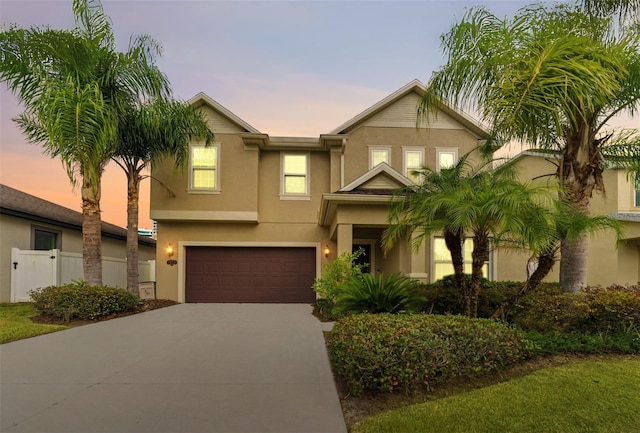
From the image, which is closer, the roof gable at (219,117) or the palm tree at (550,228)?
→ the palm tree at (550,228)

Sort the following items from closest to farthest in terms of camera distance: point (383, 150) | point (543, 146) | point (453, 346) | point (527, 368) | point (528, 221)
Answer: point (453, 346) → point (527, 368) → point (528, 221) → point (543, 146) → point (383, 150)

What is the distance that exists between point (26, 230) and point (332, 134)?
1137cm

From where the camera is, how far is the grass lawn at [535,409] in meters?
3.46

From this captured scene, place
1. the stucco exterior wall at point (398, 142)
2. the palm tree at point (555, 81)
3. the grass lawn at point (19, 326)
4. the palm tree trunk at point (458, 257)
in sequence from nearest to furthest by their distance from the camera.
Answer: the palm tree at point (555, 81), the palm tree trunk at point (458, 257), the grass lawn at point (19, 326), the stucco exterior wall at point (398, 142)

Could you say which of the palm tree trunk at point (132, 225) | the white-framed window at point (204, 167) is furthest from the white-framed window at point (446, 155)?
the palm tree trunk at point (132, 225)

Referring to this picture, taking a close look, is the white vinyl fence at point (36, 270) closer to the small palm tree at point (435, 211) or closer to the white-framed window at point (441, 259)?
the small palm tree at point (435, 211)

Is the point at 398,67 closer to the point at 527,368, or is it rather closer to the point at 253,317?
the point at 253,317

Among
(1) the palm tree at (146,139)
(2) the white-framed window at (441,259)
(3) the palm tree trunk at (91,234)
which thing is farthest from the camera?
(2) the white-framed window at (441,259)

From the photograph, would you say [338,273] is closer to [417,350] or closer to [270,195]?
[270,195]

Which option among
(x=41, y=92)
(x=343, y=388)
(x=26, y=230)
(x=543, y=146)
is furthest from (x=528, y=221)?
(x=26, y=230)

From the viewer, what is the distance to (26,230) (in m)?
13.4

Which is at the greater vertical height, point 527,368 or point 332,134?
point 332,134

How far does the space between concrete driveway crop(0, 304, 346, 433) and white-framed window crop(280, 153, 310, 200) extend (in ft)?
22.9

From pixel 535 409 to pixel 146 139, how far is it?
1155 centimetres
